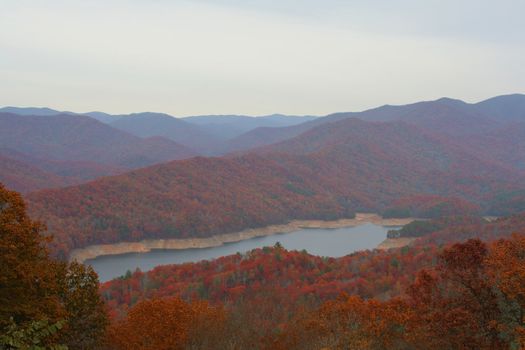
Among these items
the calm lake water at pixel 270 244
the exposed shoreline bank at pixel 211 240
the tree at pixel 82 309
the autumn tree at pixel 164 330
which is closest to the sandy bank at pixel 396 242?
the exposed shoreline bank at pixel 211 240

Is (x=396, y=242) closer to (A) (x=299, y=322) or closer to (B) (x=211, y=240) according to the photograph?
(B) (x=211, y=240)

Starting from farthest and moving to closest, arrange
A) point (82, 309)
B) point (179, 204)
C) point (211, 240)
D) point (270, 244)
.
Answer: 1. point (179, 204)
2. point (270, 244)
3. point (211, 240)
4. point (82, 309)

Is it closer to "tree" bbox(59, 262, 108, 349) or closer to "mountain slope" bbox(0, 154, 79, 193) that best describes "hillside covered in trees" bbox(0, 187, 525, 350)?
"tree" bbox(59, 262, 108, 349)

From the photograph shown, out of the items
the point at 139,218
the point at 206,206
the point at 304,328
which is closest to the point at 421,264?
the point at 304,328

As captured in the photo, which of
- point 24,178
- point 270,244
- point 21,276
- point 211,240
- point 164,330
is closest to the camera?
point 21,276

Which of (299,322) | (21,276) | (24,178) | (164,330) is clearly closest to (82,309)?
(21,276)

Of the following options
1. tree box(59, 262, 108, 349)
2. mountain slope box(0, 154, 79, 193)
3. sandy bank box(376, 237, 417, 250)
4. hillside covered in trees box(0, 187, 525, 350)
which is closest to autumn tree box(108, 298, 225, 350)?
hillside covered in trees box(0, 187, 525, 350)
